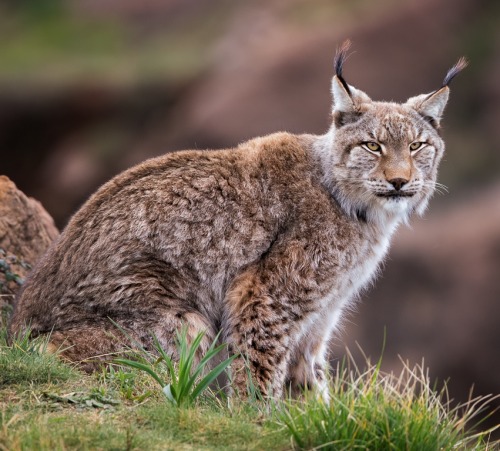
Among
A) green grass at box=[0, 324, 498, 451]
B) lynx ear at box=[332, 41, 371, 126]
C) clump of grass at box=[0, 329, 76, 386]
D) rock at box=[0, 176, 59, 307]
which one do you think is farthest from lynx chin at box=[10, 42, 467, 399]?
rock at box=[0, 176, 59, 307]

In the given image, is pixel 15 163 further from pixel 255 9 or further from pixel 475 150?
pixel 475 150

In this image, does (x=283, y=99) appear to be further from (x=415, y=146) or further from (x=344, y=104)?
(x=415, y=146)

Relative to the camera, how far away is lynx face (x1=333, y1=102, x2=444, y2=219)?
8117mm

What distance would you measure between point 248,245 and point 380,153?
4.14 ft

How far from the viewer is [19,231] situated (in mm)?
9609

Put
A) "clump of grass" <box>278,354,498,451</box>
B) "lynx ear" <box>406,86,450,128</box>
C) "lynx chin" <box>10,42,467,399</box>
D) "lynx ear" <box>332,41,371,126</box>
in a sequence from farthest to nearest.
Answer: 1. "lynx ear" <box>406,86,450,128</box>
2. "lynx ear" <box>332,41,371,126</box>
3. "lynx chin" <box>10,42,467,399</box>
4. "clump of grass" <box>278,354,498,451</box>

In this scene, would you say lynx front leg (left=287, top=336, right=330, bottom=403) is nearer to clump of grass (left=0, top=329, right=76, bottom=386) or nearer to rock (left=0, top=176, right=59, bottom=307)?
clump of grass (left=0, top=329, right=76, bottom=386)

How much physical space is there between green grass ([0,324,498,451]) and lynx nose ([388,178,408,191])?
6.14ft

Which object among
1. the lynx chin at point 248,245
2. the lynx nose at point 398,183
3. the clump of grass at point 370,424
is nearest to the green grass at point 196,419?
the clump of grass at point 370,424

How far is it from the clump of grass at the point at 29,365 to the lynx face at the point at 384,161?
2622 mm

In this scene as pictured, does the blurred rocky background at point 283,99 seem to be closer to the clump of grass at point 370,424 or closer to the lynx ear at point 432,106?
the lynx ear at point 432,106

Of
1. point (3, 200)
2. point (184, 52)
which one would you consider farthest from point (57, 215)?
point (3, 200)

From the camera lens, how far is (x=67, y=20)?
31.5 m

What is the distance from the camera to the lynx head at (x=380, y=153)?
8.14 m
